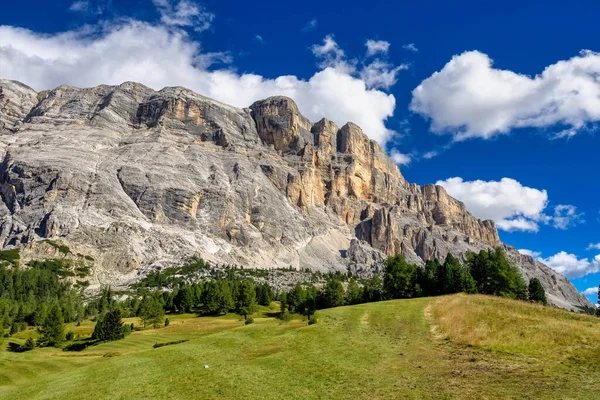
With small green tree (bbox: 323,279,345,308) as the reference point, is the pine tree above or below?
below

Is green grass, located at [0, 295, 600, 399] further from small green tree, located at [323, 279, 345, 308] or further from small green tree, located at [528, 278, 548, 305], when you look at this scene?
small green tree, located at [528, 278, 548, 305]

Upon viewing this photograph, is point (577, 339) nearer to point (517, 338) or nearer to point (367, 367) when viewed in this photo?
point (517, 338)

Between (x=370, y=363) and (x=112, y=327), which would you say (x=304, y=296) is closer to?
(x=112, y=327)

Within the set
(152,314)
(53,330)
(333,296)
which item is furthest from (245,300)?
(53,330)

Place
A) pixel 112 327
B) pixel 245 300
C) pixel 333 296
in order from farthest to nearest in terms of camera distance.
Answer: pixel 333 296
pixel 245 300
pixel 112 327

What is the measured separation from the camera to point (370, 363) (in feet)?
107

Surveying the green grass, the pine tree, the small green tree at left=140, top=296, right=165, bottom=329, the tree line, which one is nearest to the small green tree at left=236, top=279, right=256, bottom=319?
the tree line

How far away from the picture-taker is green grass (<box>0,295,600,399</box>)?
85.6 ft

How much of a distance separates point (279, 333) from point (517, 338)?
24.4 m

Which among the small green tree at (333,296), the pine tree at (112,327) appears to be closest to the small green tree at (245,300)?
the small green tree at (333,296)

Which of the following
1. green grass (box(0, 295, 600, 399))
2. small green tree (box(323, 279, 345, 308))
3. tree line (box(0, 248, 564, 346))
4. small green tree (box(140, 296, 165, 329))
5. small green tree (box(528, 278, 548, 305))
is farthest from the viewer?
small green tree (box(323, 279, 345, 308))

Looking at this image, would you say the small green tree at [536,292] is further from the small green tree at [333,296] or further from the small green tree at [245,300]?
the small green tree at [245,300]

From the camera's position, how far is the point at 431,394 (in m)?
24.1

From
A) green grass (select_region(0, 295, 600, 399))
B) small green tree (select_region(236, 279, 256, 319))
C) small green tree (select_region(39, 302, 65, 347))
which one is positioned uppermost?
small green tree (select_region(236, 279, 256, 319))
